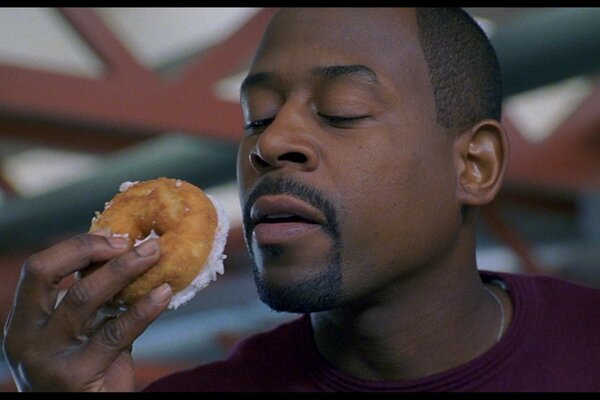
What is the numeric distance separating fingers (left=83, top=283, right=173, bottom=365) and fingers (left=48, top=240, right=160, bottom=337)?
3 centimetres

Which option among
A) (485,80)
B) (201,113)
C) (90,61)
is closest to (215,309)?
(90,61)

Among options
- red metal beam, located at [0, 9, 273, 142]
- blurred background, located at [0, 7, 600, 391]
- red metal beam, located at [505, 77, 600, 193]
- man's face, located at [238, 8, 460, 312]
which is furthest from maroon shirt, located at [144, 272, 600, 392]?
red metal beam, located at [505, 77, 600, 193]

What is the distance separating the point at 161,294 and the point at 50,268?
180mm

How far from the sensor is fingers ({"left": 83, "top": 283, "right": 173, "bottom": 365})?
1.41 meters

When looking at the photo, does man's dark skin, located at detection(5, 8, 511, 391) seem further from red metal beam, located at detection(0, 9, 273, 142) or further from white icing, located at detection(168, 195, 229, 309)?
red metal beam, located at detection(0, 9, 273, 142)

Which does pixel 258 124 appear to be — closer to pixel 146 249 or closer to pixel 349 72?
pixel 349 72

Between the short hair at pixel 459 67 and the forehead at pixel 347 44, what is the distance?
41 millimetres

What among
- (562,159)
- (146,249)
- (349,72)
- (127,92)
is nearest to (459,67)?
(349,72)

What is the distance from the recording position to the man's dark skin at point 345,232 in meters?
1.42

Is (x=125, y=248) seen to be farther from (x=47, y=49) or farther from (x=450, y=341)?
(x=47, y=49)

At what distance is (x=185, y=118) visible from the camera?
14.0ft

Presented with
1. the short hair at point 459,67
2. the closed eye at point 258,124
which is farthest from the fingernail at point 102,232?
the short hair at point 459,67

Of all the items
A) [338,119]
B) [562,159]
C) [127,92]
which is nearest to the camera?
[338,119]

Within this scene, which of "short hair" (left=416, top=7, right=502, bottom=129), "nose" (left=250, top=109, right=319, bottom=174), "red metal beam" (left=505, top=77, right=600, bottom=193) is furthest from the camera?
"red metal beam" (left=505, top=77, right=600, bottom=193)
